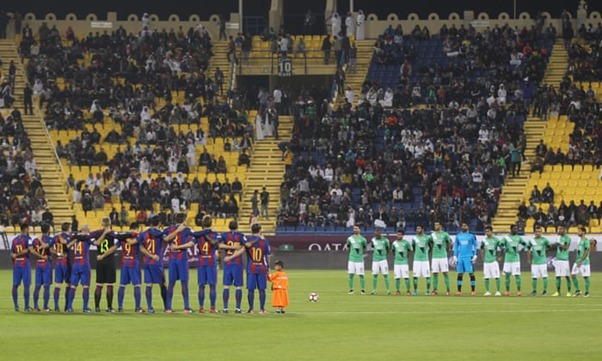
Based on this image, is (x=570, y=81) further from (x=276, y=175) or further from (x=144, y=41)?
(x=144, y=41)

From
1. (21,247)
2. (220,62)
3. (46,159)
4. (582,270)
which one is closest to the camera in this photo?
(21,247)

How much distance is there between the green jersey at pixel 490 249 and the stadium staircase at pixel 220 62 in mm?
31815

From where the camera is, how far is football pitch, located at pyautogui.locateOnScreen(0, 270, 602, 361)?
24406 millimetres

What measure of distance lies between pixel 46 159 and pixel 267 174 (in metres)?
10.4

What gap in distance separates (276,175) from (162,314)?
3413cm

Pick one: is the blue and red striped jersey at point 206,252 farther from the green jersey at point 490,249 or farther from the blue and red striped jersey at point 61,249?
the green jersey at point 490,249

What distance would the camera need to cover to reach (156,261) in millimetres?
32875

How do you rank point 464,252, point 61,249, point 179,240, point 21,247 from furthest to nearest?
point 464,252 → point 21,247 → point 61,249 → point 179,240

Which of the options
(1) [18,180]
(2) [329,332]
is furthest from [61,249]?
(1) [18,180]

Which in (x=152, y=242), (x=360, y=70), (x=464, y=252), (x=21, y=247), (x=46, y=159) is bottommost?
(x=464, y=252)

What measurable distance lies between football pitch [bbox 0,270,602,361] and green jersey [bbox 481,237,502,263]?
339 cm

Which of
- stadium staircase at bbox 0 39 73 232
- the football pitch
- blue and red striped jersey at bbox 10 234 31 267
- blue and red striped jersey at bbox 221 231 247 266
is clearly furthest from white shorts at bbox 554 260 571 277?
stadium staircase at bbox 0 39 73 232

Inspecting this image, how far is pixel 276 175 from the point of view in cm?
6694

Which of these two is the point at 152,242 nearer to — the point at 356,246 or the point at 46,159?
the point at 356,246
